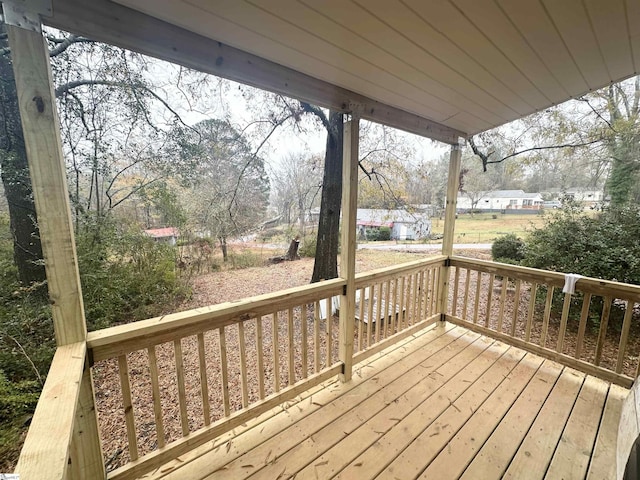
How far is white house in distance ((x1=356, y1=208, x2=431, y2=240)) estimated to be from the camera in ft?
14.5

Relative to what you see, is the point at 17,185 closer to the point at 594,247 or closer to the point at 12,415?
the point at 12,415

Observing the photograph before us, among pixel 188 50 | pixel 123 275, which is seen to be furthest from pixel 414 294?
pixel 123 275

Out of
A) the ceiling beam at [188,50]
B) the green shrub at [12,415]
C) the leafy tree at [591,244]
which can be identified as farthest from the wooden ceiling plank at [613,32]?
the green shrub at [12,415]

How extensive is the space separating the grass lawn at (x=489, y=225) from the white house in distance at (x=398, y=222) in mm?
275

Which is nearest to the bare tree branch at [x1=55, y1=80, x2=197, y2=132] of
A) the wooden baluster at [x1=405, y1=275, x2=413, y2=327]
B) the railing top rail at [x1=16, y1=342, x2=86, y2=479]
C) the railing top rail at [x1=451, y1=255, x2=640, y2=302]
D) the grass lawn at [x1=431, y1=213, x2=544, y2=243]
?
the railing top rail at [x1=16, y1=342, x2=86, y2=479]

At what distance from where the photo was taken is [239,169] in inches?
134

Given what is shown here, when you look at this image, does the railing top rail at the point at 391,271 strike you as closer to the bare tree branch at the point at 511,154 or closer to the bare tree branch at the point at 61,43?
the bare tree branch at the point at 511,154

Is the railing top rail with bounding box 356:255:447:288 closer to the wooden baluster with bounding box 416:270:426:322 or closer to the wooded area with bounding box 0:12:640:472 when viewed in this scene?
the wooden baluster with bounding box 416:270:426:322

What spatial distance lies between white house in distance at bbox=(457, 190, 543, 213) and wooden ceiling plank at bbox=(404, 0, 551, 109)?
2487 mm

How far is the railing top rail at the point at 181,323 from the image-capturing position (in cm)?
121

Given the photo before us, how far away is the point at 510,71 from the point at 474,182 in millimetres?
3046

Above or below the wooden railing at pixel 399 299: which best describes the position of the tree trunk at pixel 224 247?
above

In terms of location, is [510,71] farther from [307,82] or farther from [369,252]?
[369,252]

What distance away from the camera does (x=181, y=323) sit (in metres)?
1.41
